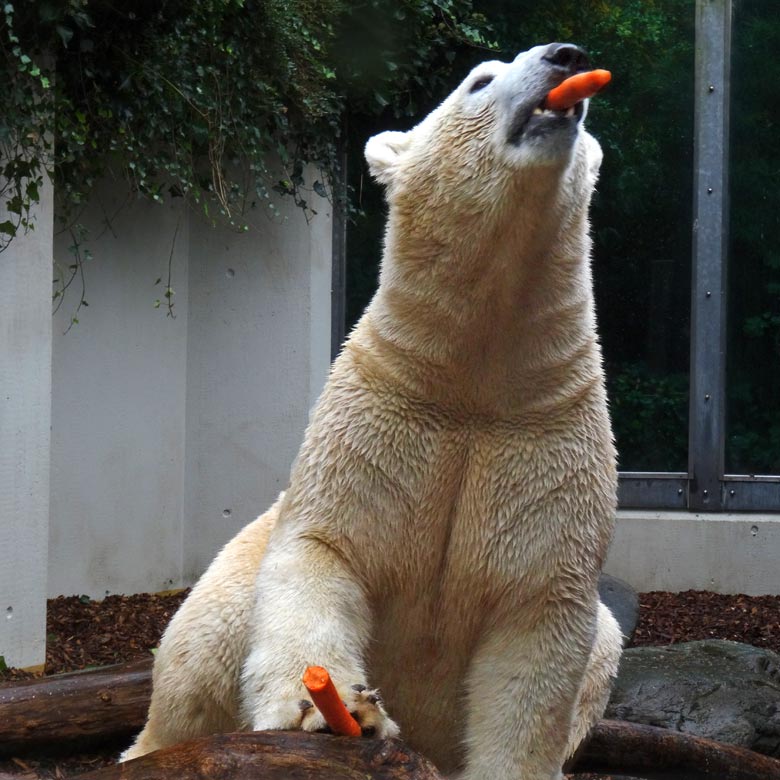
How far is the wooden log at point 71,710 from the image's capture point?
13.2 feet

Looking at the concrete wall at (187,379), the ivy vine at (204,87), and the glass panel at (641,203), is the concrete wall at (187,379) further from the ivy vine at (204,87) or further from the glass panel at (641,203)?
the glass panel at (641,203)

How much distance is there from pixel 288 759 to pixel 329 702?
0.13m

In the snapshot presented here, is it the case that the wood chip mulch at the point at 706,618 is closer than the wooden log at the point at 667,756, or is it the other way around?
the wooden log at the point at 667,756

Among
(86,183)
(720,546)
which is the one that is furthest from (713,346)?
(86,183)

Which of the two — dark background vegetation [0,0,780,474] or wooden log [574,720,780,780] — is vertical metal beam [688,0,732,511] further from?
wooden log [574,720,780,780]

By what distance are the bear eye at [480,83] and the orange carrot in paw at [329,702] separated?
135 centimetres

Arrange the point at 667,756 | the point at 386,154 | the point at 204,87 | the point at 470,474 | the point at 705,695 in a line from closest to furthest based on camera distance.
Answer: the point at 470,474, the point at 386,154, the point at 667,756, the point at 705,695, the point at 204,87

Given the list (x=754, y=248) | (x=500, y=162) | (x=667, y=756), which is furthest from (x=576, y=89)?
(x=754, y=248)

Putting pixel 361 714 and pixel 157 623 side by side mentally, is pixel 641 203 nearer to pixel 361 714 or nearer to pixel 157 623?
pixel 157 623

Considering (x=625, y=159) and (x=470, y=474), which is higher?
(x=625, y=159)

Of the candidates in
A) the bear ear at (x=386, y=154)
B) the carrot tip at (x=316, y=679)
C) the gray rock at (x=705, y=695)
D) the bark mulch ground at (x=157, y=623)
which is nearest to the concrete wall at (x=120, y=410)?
the bark mulch ground at (x=157, y=623)

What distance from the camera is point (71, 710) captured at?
162 inches

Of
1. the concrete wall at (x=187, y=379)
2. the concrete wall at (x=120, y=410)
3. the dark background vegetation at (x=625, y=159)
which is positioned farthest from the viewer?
the dark background vegetation at (x=625, y=159)

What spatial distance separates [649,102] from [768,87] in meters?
0.76
